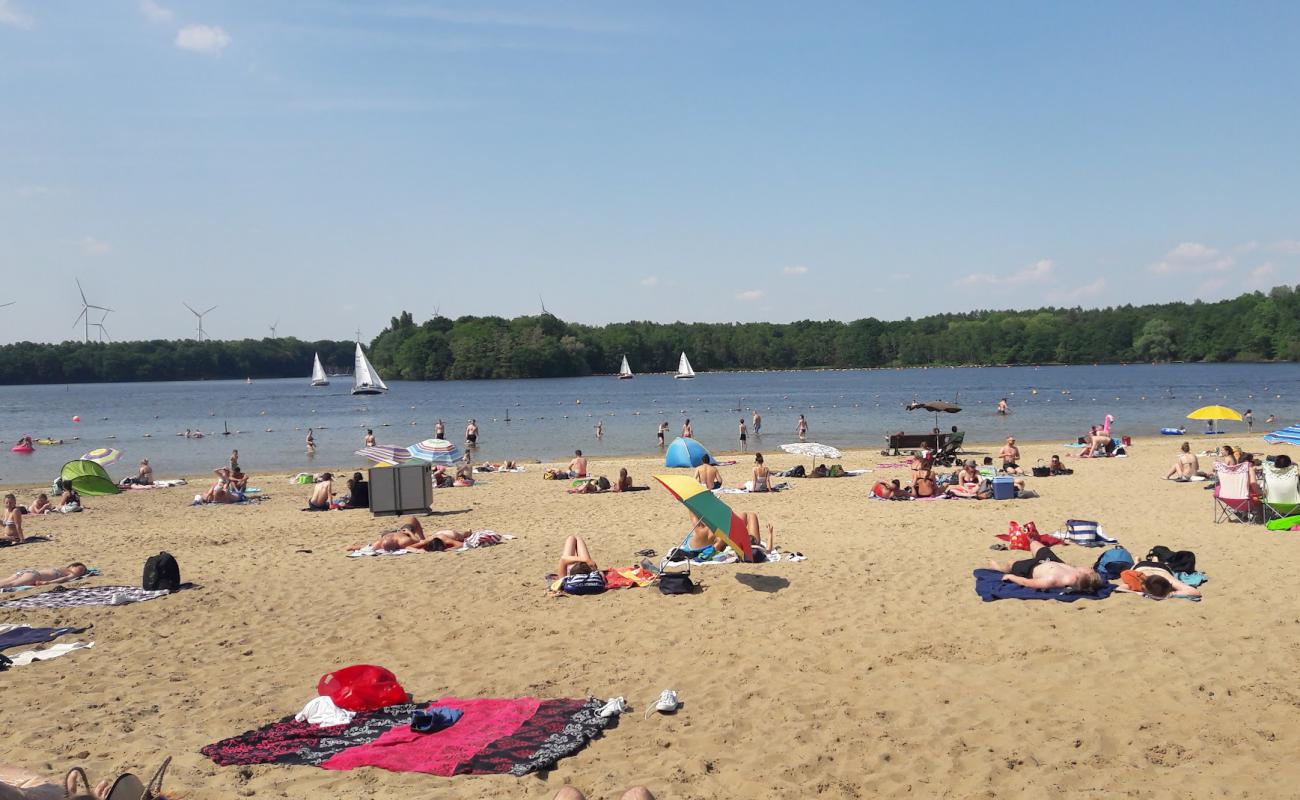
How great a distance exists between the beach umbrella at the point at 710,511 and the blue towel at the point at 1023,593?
2.57 metres

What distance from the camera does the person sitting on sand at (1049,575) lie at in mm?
9156

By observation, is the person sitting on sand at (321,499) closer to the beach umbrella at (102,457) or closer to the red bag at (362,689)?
the beach umbrella at (102,457)

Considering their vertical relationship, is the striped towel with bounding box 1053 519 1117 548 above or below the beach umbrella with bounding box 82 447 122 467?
below

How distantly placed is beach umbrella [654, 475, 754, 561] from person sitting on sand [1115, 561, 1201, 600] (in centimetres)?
389

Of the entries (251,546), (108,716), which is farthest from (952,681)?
(251,546)

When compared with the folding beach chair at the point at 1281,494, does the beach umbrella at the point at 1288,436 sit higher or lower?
higher

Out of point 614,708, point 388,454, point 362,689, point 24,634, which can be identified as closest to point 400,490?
point 388,454

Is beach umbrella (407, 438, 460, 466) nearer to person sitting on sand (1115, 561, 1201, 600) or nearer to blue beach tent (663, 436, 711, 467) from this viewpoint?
blue beach tent (663, 436, 711, 467)

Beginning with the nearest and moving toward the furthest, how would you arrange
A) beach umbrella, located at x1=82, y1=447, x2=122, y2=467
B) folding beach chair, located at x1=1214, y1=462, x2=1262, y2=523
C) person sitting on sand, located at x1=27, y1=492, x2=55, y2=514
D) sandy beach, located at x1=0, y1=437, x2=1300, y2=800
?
1. sandy beach, located at x1=0, y1=437, x2=1300, y2=800
2. folding beach chair, located at x1=1214, y1=462, x2=1262, y2=523
3. person sitting on sand, located at x1=27, y1=492, x2=55, y2=514
4. beach umbrella, located at x1=82, y1=447, x2=122, y2=467

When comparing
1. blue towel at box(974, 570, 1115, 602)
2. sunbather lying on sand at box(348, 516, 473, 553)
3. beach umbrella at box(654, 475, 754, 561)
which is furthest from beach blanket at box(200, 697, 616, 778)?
sunbather lying on sand at box(348, 516, 473, 553)

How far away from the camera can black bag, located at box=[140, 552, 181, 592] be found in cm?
1070

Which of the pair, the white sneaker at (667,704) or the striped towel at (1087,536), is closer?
the white sneaker at (667,704)

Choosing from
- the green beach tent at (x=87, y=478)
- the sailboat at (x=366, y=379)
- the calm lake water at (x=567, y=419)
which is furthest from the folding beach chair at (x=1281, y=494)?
the sailboat at (x=366, y=379)

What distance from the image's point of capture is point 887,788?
5488 mm
